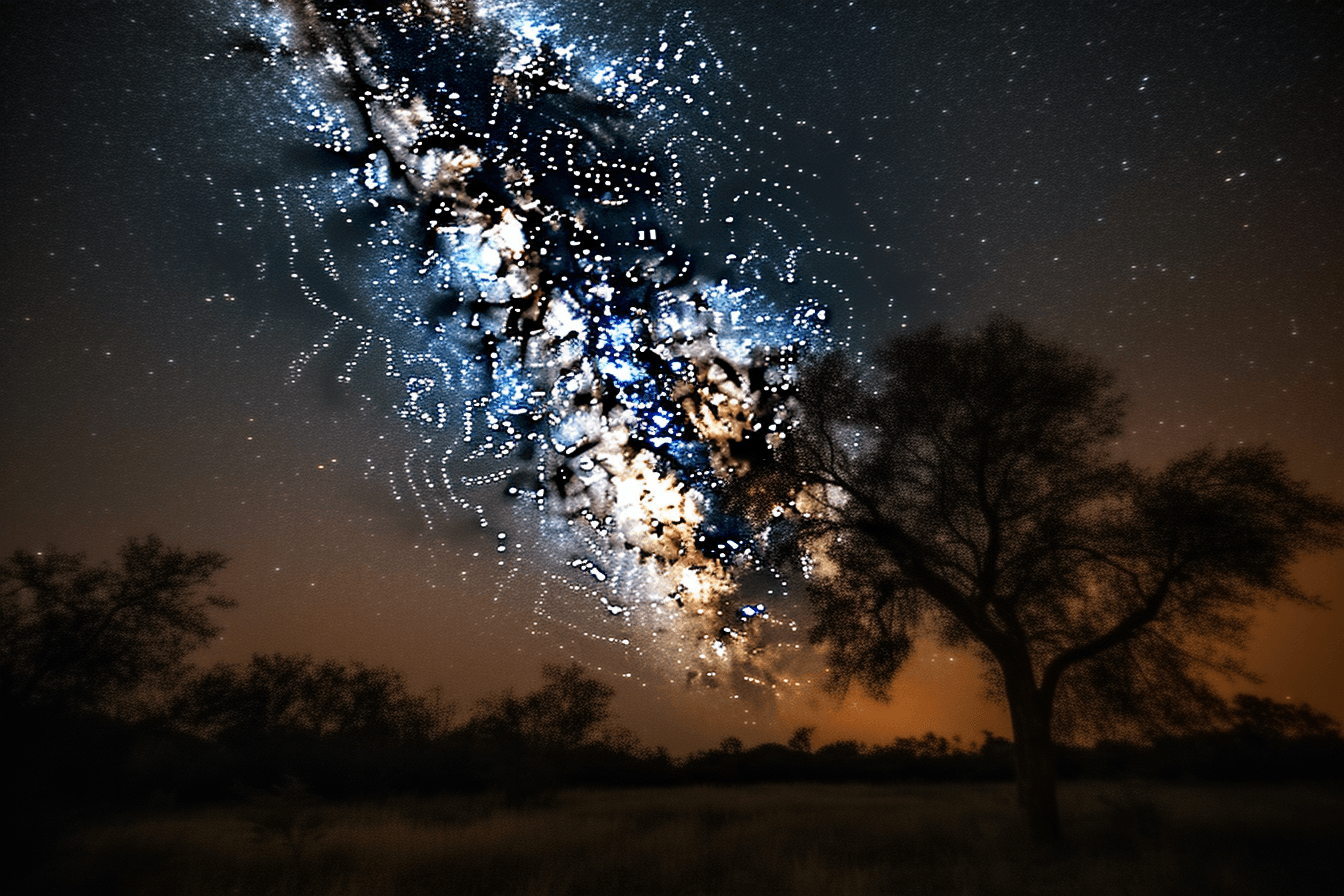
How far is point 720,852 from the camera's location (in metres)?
11.1

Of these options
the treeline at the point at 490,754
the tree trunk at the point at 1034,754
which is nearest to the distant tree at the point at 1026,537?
the tree trunk at the point at 1034,754

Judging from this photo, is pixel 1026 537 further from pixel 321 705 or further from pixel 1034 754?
pixel 321 705

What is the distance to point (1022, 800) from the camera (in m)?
10.9

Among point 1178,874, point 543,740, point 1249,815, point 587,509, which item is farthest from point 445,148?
point 543,740

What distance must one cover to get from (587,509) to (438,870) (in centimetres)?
650

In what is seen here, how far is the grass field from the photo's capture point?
8.79 metres

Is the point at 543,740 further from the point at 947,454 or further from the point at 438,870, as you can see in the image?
the point at 947,454

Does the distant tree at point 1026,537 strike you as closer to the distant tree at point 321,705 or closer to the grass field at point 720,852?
the grass field at point 720,852

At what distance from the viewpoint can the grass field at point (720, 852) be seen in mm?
8789

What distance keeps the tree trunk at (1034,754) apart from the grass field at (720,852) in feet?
1.45

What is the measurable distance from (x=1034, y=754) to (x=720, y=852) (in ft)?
18.5

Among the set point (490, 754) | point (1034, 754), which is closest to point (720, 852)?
point (1034, 754)

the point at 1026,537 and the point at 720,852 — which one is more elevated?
the point at 1026,537

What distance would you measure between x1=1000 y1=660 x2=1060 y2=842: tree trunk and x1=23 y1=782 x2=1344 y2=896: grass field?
0.44 meters
